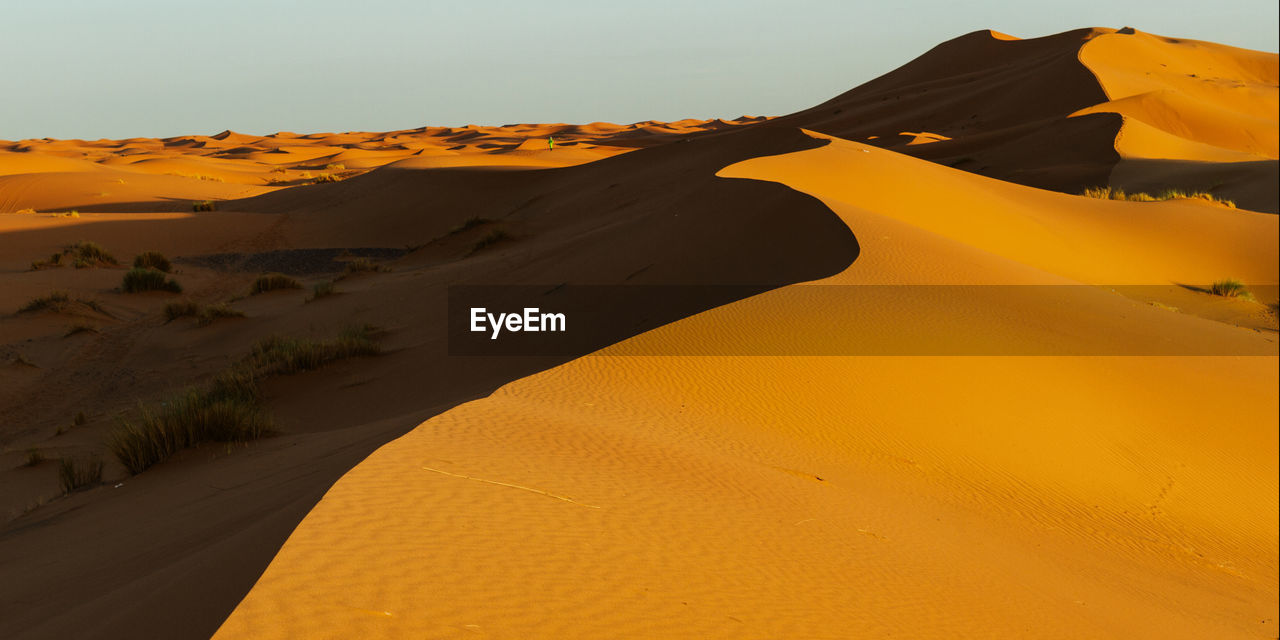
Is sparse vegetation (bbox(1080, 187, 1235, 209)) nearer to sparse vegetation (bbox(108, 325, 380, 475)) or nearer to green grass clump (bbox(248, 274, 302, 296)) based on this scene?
green grass clump (bbox(248, 274, 302, 296))

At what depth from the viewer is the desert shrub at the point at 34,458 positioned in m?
7.49

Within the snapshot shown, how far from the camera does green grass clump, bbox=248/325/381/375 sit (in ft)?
34.4

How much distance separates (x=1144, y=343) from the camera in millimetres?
9586

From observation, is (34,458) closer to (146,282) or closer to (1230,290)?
(146,282)

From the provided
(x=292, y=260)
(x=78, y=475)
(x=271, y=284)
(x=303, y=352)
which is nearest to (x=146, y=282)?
(x=271, y=284)

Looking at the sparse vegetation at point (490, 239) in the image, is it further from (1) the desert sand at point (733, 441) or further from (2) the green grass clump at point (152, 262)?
(2) the green grass clump at point (152, 262)

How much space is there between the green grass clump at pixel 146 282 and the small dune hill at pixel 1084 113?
76.2 ft

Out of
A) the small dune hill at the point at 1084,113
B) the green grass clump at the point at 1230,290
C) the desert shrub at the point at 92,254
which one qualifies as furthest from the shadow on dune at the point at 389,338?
the small dune hill at the point at 1084,113

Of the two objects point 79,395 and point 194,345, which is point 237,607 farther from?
point 194,345

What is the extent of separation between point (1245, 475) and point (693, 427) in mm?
4942

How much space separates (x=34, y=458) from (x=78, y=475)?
1177 mm

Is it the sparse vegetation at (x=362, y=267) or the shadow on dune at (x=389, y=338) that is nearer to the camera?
the shadow on dune at (x=389, y=338)

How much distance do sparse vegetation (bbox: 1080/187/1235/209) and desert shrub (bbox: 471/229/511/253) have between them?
46.2 ft

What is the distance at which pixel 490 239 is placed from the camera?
66.0 ft
